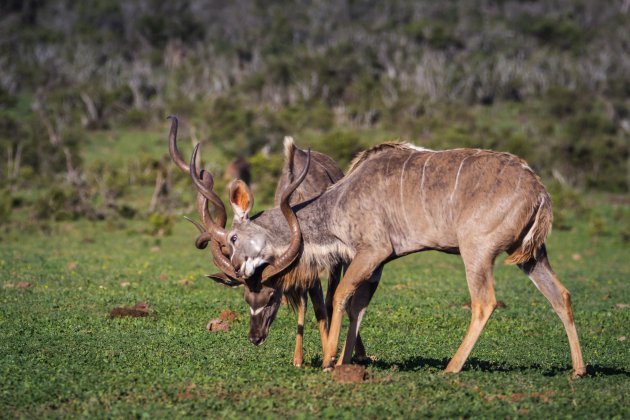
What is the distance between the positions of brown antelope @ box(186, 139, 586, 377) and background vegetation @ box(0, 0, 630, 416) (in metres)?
0.68

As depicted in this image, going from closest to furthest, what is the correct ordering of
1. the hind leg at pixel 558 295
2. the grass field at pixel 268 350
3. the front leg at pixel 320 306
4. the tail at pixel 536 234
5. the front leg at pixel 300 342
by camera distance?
1. the grass field at pixel 268 350
2. the tail at pixel 536 234
3. the hind leg at pixel 558 295
4. the front leg at pixel 300 342
5. the front leg at pixel 320 306

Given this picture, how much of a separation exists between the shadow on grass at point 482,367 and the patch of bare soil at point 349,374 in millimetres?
731

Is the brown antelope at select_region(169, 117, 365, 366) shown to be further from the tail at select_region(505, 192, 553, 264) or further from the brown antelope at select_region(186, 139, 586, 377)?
the tail at select_region(505, 192, 553, 264)

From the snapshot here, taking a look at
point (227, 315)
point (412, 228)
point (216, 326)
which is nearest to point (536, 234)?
point (412, 228)

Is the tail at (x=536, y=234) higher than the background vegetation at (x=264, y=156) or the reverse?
higher

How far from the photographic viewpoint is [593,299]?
12852 mm

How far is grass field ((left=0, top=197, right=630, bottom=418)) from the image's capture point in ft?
21.7

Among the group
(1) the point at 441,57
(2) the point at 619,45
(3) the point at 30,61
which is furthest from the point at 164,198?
(2) the point at 619,45

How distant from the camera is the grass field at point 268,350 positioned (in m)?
6.62

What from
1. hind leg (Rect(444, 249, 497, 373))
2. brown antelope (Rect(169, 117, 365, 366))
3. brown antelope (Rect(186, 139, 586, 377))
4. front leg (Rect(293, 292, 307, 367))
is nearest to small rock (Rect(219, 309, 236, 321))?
brown antelope (Rect(169, 117, 365, 366))

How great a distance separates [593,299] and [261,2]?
70.9 m

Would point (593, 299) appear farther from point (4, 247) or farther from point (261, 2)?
point (261, 2)

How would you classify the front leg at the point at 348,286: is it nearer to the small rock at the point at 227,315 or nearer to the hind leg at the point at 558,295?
the hind leg at the point at 558,295

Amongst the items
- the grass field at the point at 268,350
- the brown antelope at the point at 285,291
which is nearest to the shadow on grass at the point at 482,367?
the grass field at the point at 268,350
